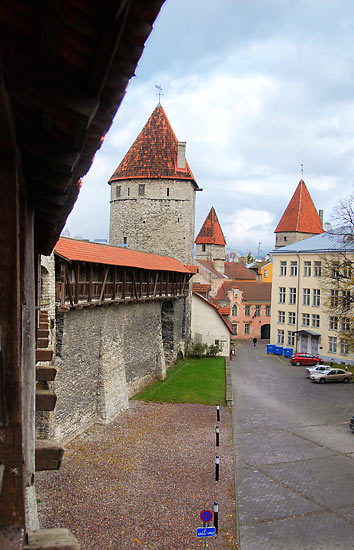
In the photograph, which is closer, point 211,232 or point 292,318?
point 292,318

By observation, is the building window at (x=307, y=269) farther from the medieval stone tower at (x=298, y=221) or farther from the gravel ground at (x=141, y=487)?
the gravel ground at (x=141, y=487)

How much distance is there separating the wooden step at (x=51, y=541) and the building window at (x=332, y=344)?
104ft

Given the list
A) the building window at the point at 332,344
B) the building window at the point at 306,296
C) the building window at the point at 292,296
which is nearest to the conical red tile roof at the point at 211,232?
the building window at the point at 292,296

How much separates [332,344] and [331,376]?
694cm

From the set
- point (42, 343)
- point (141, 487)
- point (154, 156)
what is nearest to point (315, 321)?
point (154, 156)

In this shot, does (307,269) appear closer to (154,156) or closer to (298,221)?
(154,156)

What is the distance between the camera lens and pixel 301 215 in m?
50.4

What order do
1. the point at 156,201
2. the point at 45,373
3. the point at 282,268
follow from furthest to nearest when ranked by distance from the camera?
the point at 282,268, the point at 156,201, the point at 45,373

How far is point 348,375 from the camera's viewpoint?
2605 centimetres

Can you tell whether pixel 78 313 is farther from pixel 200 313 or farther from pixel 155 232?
pixel 200 313

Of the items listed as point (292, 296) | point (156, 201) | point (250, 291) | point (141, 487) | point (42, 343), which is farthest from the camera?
point (250, 291)

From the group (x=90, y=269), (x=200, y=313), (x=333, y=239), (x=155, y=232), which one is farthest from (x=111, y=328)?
(x=333, y=239)

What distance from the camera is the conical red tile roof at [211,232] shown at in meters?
60.5

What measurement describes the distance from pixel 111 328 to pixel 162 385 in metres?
6.59
